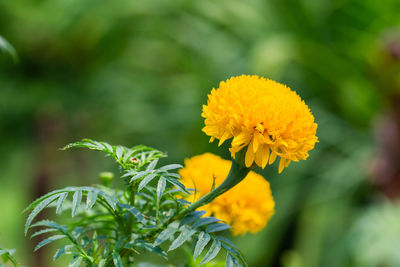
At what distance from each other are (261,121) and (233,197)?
0.55 feet

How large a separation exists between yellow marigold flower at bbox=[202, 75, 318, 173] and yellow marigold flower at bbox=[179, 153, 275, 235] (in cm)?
13

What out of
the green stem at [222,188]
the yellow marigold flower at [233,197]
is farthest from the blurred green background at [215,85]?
the green stem at [222,188]

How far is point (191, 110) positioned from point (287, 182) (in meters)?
0.75

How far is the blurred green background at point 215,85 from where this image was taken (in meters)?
2.46

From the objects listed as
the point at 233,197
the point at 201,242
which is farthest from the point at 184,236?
the point at 233,197

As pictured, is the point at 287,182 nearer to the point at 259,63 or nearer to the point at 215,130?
the point at 259,63

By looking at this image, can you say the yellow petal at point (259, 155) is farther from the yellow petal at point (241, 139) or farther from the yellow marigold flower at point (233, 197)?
the yellow marigold flower at point (233, 197)

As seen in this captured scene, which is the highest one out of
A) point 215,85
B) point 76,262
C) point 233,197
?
point 215,85

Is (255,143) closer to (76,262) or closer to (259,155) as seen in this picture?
(259,155)

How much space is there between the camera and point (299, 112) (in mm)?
421

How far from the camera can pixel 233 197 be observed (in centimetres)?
56

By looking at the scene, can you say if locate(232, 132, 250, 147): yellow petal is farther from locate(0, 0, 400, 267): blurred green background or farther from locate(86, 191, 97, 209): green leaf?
locate(0, 0, 400, 267): blurred green background

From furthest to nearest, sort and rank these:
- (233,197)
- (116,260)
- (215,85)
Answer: (215,85) < (233,197) < (116,260)

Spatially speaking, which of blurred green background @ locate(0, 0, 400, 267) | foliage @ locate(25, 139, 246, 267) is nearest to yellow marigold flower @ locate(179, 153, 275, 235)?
foliage @ locate(25, 139, 246, 267)
